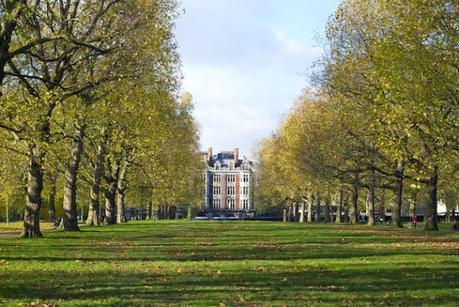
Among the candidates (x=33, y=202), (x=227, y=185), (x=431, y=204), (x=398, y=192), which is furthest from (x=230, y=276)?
(x=227, y=185)

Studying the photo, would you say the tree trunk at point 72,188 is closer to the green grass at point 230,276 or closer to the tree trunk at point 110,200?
the tree trunk at point 110,200

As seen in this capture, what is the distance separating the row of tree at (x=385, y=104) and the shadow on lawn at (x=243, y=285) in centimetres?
1249

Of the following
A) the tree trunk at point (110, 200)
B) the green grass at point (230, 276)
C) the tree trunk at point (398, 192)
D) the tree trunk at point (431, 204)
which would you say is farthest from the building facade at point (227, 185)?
the green grass at point (230, 276)

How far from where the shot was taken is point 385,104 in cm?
2889

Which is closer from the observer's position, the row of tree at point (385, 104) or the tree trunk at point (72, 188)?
the row of tree at point (385, 104)

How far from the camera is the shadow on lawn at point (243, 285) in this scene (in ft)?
40.2

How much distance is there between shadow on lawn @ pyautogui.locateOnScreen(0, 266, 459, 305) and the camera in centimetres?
1225

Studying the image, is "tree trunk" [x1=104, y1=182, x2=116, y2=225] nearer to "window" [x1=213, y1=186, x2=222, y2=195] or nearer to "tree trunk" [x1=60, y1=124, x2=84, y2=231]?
"tree trunk" [x1=60, y1=124, x2=84, y2=231]

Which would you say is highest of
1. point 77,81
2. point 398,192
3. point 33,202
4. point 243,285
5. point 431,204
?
point 77,81

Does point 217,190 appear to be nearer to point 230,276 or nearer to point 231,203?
point 231,203

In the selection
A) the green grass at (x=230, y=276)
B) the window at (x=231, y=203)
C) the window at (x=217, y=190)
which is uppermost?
the window at (x=217, y=190)

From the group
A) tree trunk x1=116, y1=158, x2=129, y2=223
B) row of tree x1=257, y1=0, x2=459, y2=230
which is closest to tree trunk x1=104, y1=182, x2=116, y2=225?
tree trunk x1=116, y1=158, x2=129, y2=223

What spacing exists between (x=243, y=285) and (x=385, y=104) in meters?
17.1

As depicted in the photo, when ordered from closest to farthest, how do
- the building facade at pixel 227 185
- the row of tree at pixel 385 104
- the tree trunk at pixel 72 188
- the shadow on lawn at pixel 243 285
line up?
1. the shadow on lawn at pixel 243 285
2. the row of tree at pixel 385 104
3. the tree trunk at pixel 72 188
4. the building facade at pixel 227 185
